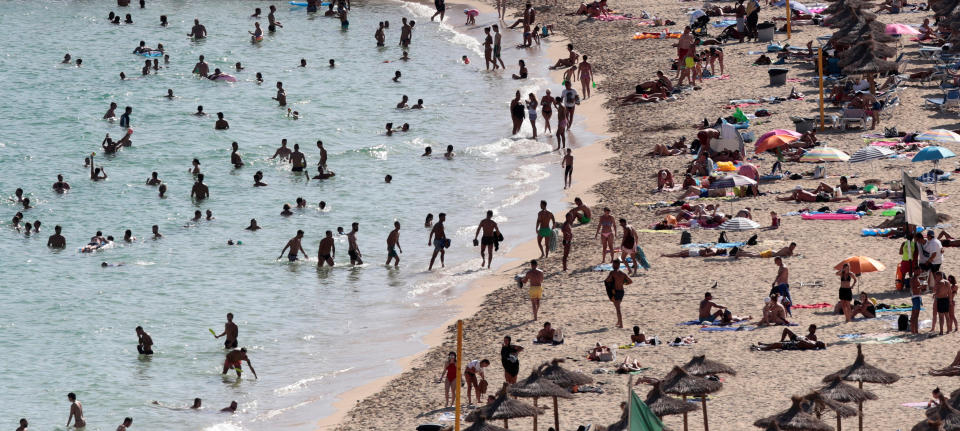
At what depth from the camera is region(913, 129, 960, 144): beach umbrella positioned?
91.1 ft

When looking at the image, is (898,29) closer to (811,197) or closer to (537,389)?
(811,197)

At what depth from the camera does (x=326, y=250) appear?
26.7 meters

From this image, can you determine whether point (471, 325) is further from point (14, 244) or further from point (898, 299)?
point (14, 244)

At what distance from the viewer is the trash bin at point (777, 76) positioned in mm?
35531

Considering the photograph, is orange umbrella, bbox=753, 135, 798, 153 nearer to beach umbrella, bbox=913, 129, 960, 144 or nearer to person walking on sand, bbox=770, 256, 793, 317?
beach umbrella, bbox=913, 129, 960, 144

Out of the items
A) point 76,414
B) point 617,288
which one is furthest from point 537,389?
point 76,414

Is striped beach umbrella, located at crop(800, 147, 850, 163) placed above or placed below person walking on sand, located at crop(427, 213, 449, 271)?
above

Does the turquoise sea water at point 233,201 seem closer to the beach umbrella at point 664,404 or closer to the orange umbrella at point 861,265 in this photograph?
the beach umbrella at point 664,404

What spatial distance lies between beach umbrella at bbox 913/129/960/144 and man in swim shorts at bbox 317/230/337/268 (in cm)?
1211

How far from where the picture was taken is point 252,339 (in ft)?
76.0

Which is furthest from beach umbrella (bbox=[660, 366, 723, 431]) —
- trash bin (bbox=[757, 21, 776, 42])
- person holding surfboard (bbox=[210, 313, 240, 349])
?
trash bin (bbox=[757, 21, 776, 42])

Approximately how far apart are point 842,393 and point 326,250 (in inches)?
548

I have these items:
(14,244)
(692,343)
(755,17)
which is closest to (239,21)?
(755,17)

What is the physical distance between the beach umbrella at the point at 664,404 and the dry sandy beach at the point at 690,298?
1.73m
